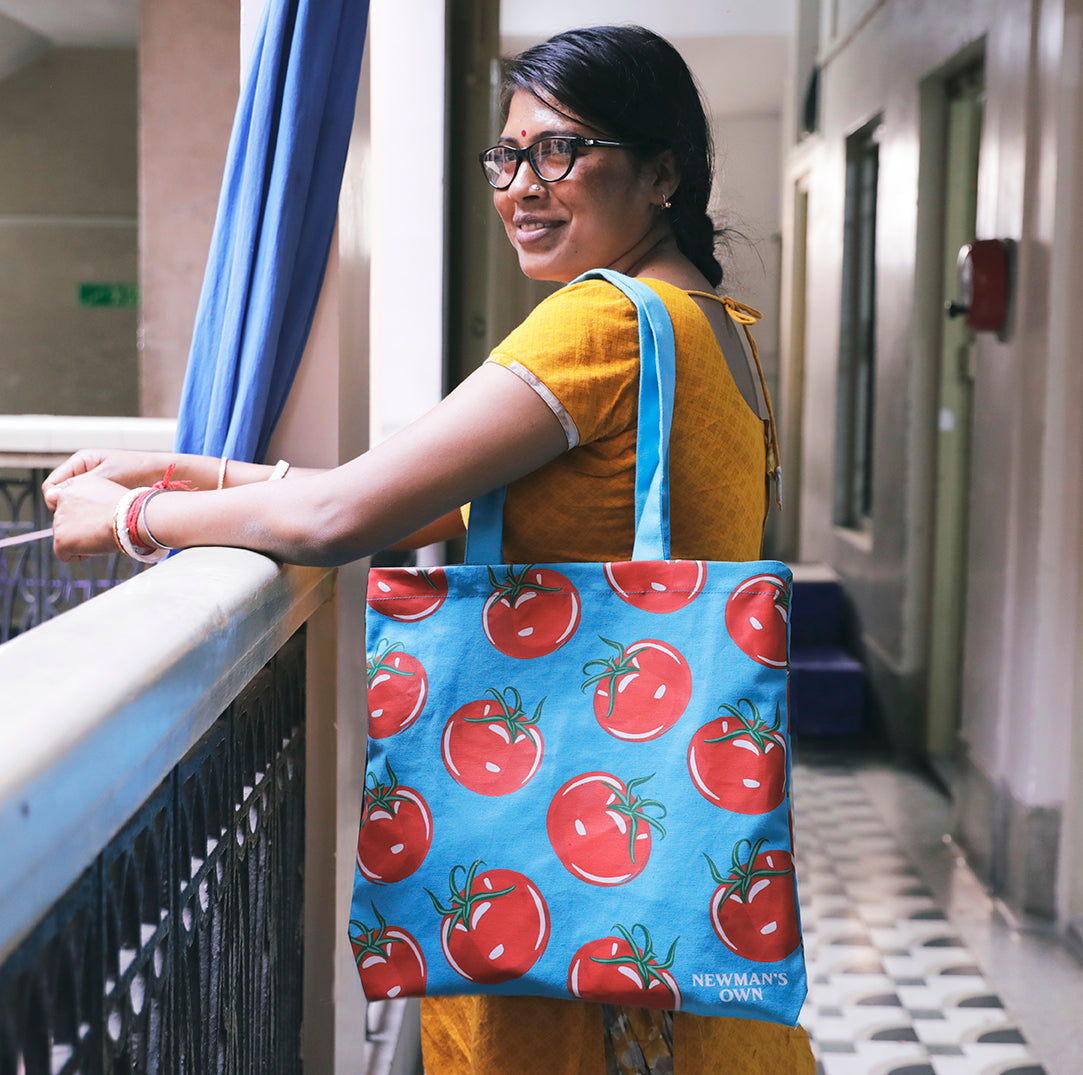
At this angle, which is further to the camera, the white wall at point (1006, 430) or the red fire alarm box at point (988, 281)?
the red fire alarm box at point (988, 281)

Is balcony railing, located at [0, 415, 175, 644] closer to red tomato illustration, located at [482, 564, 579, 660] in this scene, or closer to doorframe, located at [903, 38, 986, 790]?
red tomato illustration, located at [482, 564, 579, 660]

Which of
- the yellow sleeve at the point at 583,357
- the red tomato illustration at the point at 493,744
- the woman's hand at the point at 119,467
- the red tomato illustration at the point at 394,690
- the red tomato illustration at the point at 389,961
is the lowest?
the red tomato illustration at the point at 389,961

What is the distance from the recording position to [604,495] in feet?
3.22

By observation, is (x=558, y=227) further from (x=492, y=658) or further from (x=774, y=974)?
(x=774, y=974)

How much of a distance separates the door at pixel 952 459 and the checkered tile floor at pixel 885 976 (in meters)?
0.83

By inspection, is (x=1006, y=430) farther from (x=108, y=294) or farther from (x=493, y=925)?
(x=108, y=294)

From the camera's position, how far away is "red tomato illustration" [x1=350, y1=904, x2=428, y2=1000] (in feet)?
3.19

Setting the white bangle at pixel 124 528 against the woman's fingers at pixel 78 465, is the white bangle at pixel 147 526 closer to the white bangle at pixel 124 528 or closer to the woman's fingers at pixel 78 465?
the white bangle at pixel 124 528

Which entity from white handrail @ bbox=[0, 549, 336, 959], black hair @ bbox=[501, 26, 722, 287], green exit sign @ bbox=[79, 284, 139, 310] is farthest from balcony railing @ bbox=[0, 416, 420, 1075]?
green exit sign @ bbox=[79, 284, 139, 310]

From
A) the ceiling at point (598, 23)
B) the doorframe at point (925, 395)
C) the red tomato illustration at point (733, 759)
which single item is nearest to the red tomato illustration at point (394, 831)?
the red tomato illustration at point (733, 759)

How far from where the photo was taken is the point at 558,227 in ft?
3.70

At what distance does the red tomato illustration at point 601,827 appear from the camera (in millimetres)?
927

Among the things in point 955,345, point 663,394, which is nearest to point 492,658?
point 663,394

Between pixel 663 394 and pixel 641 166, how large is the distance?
1.03 ft
